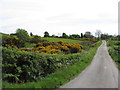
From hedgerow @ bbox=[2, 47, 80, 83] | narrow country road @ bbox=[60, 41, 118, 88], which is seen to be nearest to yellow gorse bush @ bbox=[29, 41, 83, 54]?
narrow country road @ bbox=[60, 41, 118, 88]

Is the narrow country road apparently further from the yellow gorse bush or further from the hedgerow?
the yellow gorse bush

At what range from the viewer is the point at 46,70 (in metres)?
11.2

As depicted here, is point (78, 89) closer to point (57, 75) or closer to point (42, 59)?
point (57, 75)

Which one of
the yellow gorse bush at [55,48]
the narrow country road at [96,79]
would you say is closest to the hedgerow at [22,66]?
the narrow country road at [96,79]

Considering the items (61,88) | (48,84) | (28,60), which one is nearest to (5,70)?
(28,60)

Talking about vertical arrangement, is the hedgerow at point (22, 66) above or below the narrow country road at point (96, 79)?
above

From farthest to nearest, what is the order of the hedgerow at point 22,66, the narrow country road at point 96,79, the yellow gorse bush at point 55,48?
the yellow gorse bush at point 55,48 → the narrow country road at point 96,79 → the hedgerow at point 22,66

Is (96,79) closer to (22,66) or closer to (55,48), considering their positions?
(22,66)

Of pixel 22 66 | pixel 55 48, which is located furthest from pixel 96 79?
pixel 55 48

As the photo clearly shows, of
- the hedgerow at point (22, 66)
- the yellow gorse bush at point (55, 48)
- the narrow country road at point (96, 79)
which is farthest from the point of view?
the yellow gorse bush at point (55, 48)

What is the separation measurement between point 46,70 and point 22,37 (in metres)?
23.3

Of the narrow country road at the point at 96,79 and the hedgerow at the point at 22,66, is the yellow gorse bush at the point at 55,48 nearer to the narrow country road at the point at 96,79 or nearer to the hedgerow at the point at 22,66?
the narrow country road at the point at 96,79

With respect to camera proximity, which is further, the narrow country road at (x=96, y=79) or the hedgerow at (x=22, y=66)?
the narrow country road at (x=96, y=79)

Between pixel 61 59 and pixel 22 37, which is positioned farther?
pixel 22 37
